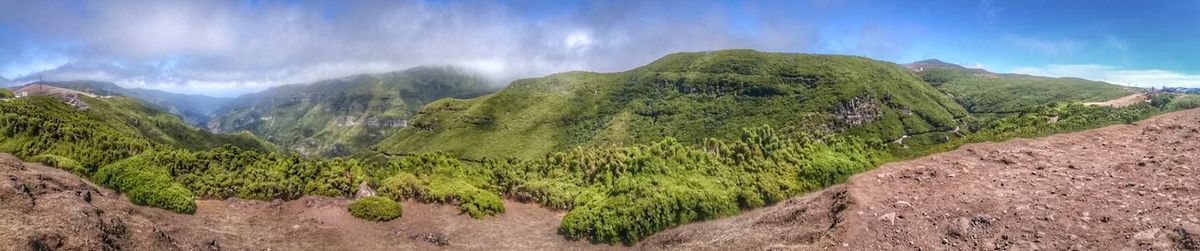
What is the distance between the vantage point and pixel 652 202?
29906 millimetres

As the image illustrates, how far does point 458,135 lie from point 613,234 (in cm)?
16401

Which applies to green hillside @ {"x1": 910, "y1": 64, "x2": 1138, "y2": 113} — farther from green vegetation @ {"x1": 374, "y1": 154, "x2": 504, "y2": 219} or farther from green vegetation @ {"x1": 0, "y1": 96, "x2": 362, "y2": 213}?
green vegetation @ {"x1": 0, "y1": 96, "x2": 362, "y2": 213}

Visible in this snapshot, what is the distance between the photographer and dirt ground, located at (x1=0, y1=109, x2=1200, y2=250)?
15773 millimetres

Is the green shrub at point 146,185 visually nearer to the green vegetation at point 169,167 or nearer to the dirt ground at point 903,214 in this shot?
the green vegetation at point 169,167

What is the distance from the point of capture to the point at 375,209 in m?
28.6

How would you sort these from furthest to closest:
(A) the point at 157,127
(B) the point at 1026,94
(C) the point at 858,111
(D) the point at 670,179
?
(B) the point at 1026,94
(A) the point at 157,127
(C) the point at 858,111
(D) the point at 670,179

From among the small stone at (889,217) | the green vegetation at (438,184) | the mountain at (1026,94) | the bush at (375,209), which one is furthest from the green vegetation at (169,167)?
the mountain at (1026,94)

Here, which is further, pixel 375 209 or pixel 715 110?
pixel 715 110

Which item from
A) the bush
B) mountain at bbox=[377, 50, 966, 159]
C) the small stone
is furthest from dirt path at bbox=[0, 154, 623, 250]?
mountain at bbox=[377, 50, 966, 159]

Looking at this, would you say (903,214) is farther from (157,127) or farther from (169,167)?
(157,127)

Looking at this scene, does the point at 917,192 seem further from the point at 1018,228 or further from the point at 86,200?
the point at 86,200

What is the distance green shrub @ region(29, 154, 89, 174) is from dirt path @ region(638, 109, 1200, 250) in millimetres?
29478

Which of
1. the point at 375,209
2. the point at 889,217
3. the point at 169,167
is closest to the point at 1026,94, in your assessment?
the point at 889,217

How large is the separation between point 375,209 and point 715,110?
14326cm
